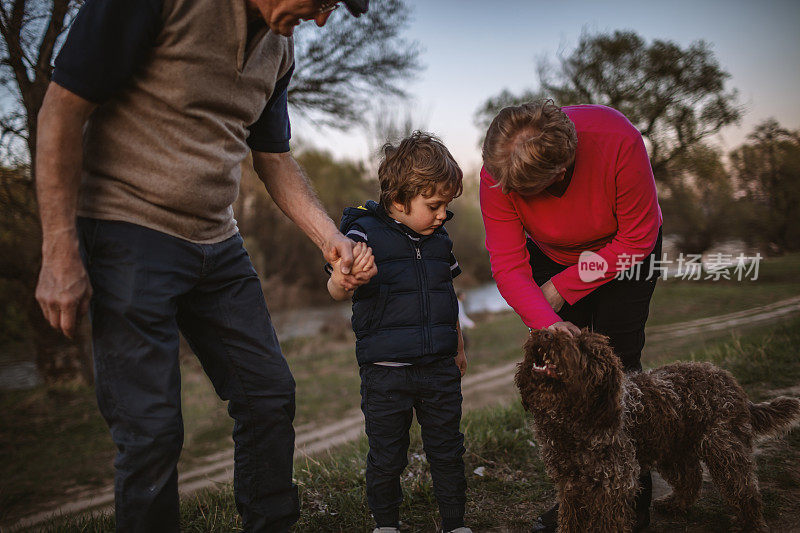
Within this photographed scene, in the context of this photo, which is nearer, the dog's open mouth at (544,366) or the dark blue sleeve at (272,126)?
the dog's open mouth at (544,366)

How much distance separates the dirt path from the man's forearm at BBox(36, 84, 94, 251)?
2.82 meters

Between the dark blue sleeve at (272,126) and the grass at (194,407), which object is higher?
the dark blue sleeve at (272,126)

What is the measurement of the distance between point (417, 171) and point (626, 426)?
1676 millimetres

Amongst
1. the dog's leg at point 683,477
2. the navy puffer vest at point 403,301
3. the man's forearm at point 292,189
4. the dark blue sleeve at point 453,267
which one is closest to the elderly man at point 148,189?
the man's forearm at point 292,189

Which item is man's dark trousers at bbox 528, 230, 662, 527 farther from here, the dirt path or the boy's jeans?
the dirt path

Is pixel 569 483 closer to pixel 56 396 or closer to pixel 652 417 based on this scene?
pixel 652 417

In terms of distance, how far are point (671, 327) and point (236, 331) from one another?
12.4 metres

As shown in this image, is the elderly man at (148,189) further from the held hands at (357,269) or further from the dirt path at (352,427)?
the dirt path at (352,427)

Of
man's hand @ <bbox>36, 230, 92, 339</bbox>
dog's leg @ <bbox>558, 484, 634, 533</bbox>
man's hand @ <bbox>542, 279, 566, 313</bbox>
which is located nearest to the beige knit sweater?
man's hand @ <bbox>36, 230, 92, 339</bbox>

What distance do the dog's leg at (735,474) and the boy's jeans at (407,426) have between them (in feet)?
4.35

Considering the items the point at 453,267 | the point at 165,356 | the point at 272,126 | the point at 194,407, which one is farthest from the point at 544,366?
the point at 194,407

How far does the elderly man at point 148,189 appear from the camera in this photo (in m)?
1.75

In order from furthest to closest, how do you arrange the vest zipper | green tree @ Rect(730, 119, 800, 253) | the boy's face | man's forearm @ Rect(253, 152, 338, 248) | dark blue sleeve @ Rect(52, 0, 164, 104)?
1. green tree @ Rect(730, 119, 800, 253)
2. the boy's face
3. the vest zipper
4. man's forearm @ Rect(253, 152, 338, 248)
5. dark blue sleeve @ Rect(52, 0, 164, 104)

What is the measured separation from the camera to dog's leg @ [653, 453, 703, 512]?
2.88 m
